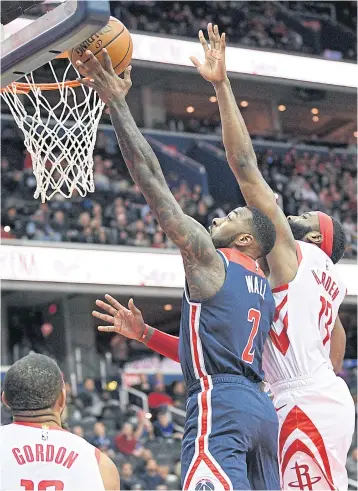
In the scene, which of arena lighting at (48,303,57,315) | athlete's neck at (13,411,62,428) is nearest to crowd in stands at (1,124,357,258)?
arena lighting at (48,303,57,315)

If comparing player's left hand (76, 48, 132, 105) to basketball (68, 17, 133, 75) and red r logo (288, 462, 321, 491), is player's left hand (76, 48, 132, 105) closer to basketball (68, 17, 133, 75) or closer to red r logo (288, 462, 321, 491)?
basketball (68, 17, 133, 75)

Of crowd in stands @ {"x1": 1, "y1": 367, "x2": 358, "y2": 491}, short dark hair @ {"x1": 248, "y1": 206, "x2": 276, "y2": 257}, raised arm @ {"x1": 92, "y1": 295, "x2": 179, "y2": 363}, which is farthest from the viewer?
crowd in stands @ {"x1": 1, "y1": 367, "x2": 358, "y2": 491}

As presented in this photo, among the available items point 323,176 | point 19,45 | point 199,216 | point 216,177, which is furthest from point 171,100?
point 19,45

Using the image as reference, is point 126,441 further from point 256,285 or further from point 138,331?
point 256,285

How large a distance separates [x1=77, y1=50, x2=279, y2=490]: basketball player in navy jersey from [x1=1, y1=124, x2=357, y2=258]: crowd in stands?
10.8m

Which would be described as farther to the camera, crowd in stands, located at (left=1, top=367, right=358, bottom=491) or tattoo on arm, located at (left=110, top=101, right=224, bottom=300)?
crowd in stands, located at (left=1, top=367, right=358, bottom=491)

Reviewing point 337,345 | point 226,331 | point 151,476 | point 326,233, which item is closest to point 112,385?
point 151,476

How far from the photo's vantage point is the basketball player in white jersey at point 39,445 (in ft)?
11.2

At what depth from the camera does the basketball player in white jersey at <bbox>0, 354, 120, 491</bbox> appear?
11.2 feet

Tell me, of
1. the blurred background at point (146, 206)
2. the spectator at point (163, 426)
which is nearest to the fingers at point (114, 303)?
the blurred background at point (146, 206)

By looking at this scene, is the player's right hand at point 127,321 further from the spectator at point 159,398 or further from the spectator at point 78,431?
the spectator at point 159,398

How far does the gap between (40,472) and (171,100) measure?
18.9m

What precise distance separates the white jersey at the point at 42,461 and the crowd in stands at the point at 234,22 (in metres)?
16.4

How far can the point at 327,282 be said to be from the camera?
484 cm
